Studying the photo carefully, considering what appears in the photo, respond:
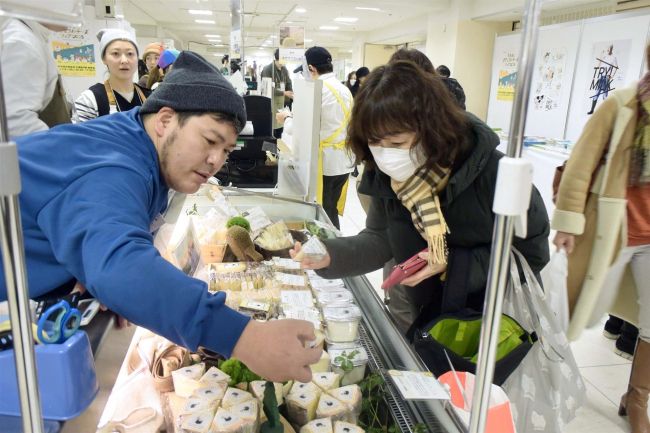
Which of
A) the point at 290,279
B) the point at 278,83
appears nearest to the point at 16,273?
the point at 290,279

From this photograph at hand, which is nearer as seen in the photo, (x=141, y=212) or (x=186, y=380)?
(x=141, y=212)

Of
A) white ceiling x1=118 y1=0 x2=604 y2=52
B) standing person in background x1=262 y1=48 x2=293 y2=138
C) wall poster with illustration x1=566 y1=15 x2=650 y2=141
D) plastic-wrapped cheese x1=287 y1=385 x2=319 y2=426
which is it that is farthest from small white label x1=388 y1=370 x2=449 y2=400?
white ceiling x1=118 y1=0 x2=604 y2=52

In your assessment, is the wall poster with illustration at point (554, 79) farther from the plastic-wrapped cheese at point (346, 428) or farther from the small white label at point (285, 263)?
the plastic-wrapped cheese at point (346, 428)

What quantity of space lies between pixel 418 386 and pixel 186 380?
0.63 m

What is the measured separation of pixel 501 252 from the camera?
60 centimetres

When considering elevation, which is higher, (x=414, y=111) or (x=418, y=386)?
(x=414, y=111)

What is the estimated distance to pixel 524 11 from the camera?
0.56m

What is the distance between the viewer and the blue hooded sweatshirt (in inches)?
30.5

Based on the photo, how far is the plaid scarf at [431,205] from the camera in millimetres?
1535

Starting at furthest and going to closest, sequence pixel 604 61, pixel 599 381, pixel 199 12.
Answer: pixel 199 12 → pixel 604 61 → pixel 599 381

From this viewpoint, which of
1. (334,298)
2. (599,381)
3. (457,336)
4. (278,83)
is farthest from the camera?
(278,83)

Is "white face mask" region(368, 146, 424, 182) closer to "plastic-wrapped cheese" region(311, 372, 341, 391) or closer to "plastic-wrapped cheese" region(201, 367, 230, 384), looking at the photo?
"plastic-wrapped cheese" region(311, 372, 341, 391)

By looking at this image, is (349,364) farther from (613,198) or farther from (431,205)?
(613,198)

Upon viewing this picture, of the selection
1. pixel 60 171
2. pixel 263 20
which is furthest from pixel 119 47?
pixel 263 20
